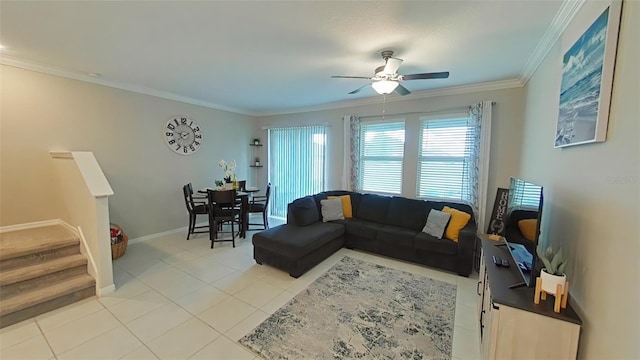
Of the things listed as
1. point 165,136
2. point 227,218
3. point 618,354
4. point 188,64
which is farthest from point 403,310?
point 165,136

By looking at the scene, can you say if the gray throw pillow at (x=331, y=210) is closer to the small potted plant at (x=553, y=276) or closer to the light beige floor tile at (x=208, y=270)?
the light beige floor tile at (x=208, y=270)

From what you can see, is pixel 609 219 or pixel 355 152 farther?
pixel 355 152

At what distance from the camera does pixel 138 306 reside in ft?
8.08

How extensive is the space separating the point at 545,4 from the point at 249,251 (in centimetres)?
419

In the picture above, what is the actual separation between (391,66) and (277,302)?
266 cm

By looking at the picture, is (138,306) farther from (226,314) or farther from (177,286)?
(226,314)

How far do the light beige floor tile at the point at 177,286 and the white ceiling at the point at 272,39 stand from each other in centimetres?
258

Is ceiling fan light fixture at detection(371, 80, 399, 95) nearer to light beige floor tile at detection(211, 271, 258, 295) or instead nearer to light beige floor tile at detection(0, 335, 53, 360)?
light beige floor tile at detection(211, 271, 258, 295)

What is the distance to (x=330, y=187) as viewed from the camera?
520 centimetres

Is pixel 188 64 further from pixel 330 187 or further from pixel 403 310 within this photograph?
pixel 403 310

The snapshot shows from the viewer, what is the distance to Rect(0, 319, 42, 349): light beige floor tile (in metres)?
1.99

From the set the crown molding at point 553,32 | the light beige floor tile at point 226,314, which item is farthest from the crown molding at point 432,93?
the light beige floor tile at point 226,314

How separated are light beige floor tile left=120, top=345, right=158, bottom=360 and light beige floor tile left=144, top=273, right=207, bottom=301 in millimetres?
700

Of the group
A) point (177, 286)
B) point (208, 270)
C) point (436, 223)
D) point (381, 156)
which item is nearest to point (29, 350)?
point (177, 286)
